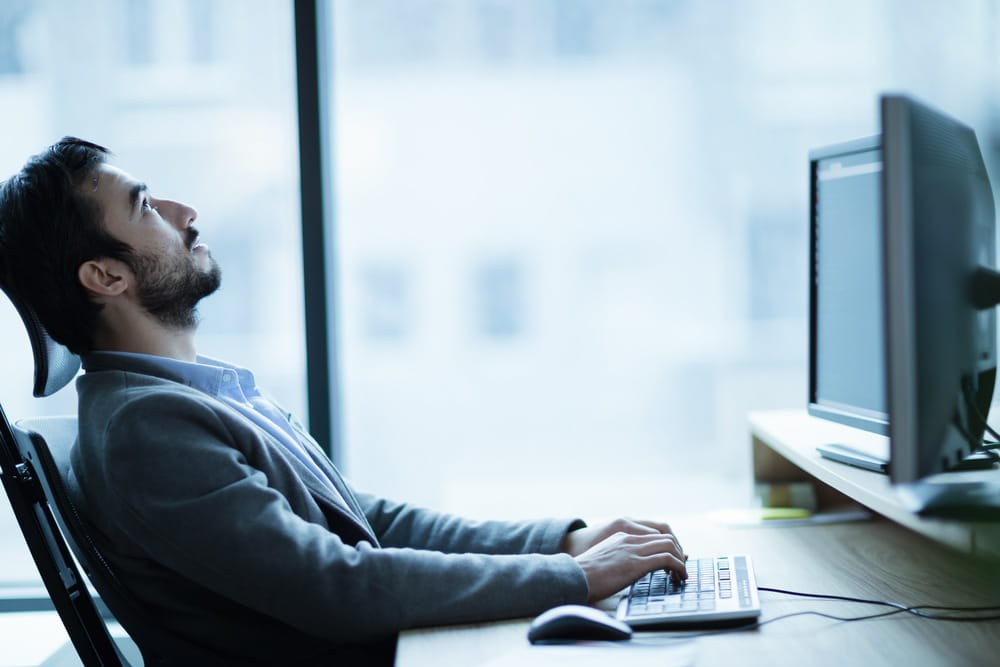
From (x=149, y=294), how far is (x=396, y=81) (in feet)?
3.14

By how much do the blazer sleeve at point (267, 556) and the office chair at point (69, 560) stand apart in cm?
5

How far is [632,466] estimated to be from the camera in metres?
2.20

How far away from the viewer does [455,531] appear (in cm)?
147

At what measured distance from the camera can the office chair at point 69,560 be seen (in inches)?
44.5

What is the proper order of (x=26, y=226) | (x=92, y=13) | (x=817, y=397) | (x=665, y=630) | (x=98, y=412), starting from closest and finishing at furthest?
(x=665, y=630) → (x=98, y=412) → (x=26, y=226) → (x=817, y=397) → (x=92, y=13)

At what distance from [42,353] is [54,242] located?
16 centimetres

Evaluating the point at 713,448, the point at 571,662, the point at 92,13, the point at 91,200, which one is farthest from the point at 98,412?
the point at 713,448

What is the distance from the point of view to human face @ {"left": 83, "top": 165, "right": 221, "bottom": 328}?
1.34 meters

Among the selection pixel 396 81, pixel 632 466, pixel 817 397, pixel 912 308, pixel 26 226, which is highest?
pixel 396 81

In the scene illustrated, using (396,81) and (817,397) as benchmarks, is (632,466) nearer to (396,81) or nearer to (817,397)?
(817,397)

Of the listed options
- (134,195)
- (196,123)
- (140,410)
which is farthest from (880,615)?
(196,123)

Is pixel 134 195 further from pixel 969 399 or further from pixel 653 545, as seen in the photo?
pixel 969 399

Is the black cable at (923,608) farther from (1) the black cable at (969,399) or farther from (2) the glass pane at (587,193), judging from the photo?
(2) the glass pane at (587,193)

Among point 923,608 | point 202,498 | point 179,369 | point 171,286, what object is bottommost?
point 923,608
